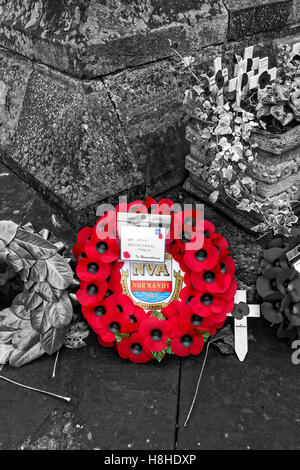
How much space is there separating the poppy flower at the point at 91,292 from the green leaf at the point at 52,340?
17 centimetres

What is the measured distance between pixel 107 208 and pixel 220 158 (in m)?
0.57

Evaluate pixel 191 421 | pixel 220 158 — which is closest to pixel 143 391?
pixel 191 421

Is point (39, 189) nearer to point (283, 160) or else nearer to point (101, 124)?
point (101, 124)

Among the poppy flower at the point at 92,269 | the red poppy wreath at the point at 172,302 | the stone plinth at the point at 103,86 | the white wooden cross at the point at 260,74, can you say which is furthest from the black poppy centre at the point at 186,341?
the white wooden cross at the point at 260,74

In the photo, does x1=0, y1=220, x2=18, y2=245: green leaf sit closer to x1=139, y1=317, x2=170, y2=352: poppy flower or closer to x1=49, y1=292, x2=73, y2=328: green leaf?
x1=49, y1=292, x2=73, y2=328: green leaf

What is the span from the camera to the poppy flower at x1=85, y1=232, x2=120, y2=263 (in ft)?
5.24

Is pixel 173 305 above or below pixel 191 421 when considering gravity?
above

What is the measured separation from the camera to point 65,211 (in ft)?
6.48

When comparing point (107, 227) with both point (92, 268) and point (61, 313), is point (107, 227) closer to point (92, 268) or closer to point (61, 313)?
point (92, 268)

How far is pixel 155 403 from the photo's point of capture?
1489mm

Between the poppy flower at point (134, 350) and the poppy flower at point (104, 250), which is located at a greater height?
the poppy flower at point (104, 250)

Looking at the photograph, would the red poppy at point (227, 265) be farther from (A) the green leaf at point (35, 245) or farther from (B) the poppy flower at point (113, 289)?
(A) the green leaf at point (35, 245)

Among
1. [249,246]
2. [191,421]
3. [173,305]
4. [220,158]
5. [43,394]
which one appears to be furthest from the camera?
[249,246]

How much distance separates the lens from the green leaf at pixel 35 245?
159cm
